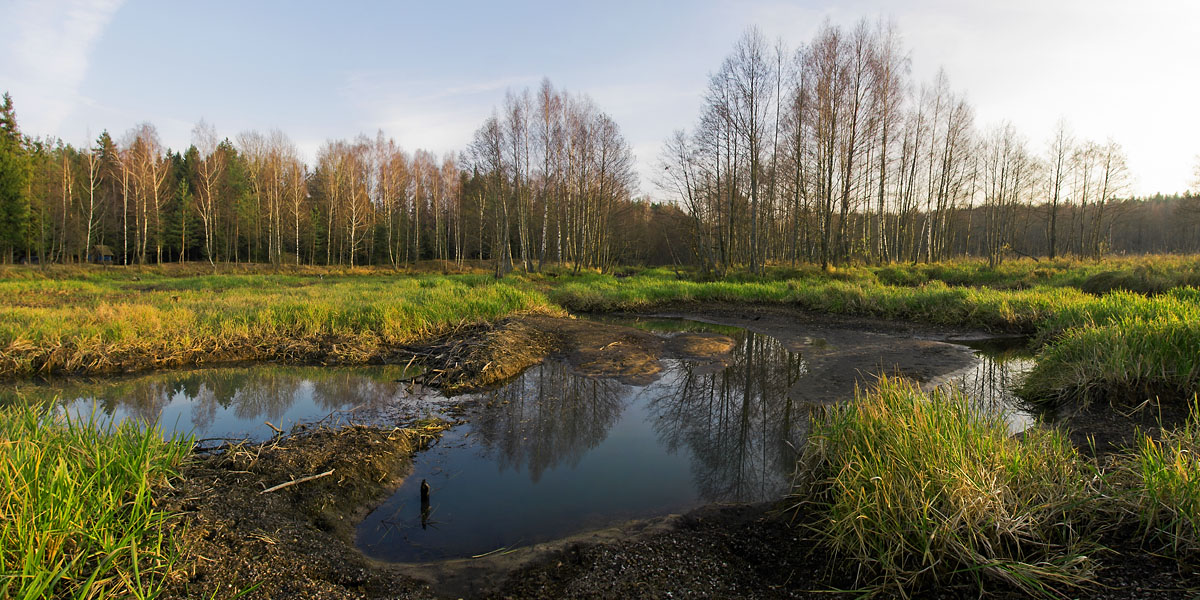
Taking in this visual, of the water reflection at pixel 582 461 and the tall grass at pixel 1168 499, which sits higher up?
the tall grass at pixel 1168 499

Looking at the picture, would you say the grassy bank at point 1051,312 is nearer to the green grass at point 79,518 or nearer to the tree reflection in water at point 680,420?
the tree reflection in water at point 680,420

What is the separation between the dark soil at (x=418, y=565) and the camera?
240 centimetres

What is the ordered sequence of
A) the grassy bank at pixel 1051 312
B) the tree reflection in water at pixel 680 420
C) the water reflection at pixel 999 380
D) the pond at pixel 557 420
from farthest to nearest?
the water reflection at pixel 999 380, the grassy bank at pixel 1051 312, the tree reflection in water at pixel 680 420, the pond at pixel 557 420

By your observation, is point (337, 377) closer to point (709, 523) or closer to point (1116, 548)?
point (709, 523)

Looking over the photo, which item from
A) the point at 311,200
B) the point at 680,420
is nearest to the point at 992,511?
the point at 680,420

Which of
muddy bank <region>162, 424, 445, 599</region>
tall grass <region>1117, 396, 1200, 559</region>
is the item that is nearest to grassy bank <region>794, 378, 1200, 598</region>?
tall grass <region>1117, 396, 1200, 559</region>

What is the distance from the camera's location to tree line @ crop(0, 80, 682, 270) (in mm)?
28938

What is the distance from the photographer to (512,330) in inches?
393

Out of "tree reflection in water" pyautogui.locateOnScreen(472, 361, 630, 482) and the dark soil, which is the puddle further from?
the dark soil

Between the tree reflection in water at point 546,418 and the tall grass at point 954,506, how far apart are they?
8.62 feet

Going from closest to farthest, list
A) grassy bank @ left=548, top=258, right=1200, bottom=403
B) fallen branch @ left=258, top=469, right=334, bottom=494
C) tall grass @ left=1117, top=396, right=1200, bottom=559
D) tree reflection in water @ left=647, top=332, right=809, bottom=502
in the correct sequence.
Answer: tall grass @ left=1117, top=396, right=1200, bottom=559, fallen branch @ left=258, top=469, right=334, bottom=494, tree reflection in water @ left=647, top=332, right=809, bottom=502, grassy bank @ left=548, top=258, right=1200, bottom=403

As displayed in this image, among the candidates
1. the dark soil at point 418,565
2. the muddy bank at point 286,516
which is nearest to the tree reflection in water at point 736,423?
the dark soil at point 418,565

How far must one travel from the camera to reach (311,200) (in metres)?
51.8

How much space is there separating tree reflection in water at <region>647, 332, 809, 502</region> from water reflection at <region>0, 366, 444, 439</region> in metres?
3.26
